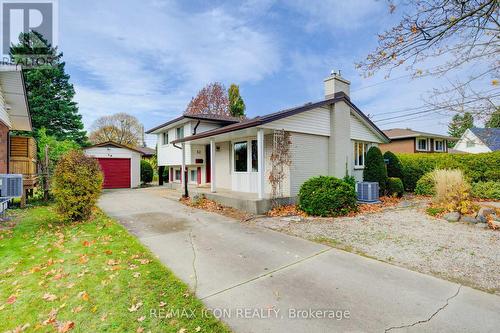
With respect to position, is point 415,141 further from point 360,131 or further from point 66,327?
point 66,327

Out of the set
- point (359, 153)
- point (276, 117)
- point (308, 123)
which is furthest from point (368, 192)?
point (276, 117)

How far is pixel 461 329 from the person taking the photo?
258 cm

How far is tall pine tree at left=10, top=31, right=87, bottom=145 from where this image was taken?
20.5 metres

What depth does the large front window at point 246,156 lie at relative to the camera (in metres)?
10.8

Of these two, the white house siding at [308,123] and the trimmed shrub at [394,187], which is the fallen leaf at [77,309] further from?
the trimmed shrub at [394,187]

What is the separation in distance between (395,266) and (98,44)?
12.3m

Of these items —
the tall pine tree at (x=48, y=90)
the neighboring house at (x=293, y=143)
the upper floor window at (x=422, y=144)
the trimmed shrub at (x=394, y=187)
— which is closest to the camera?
the neighboring house at (x=293, y=143)

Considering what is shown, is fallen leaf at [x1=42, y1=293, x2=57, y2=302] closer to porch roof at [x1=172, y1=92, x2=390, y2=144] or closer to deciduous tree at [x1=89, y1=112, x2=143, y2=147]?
porch roof at [x1=172, y1=92, x2=390, y2=144]

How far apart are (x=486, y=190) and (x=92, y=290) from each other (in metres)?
15.6

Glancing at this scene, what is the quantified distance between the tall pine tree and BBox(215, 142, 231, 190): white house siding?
15572 mm

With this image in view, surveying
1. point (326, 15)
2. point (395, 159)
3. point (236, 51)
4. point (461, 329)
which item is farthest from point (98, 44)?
point (395, 159)

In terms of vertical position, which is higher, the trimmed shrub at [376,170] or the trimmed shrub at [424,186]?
the trimmed shrub at [376,170]

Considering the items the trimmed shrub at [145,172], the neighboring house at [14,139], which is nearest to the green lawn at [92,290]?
the neighboring house at [14,139]

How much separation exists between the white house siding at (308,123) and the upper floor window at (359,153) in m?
3.03
